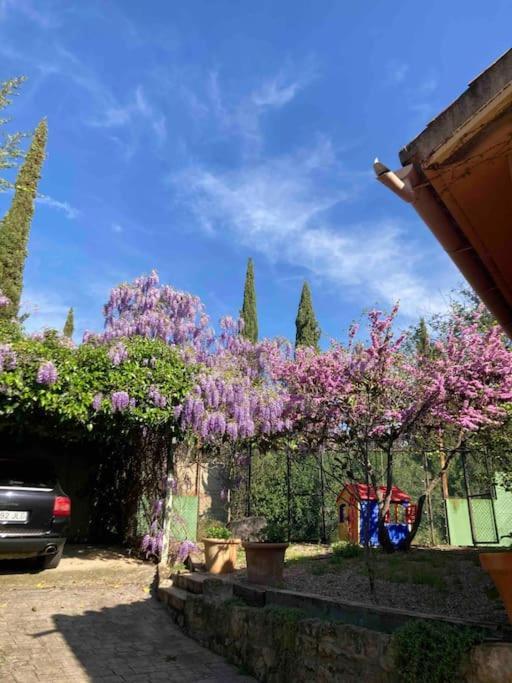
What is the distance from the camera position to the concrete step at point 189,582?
16.4 feet

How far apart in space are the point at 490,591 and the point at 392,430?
353 cm

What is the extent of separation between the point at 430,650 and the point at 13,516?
5.35 meters

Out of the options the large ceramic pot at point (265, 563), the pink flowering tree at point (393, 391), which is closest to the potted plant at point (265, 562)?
the large ceramic pot at point (265, 563)

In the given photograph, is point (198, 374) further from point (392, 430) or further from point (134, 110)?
point (134, 110)

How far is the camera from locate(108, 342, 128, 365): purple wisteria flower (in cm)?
700

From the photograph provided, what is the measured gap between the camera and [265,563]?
4992 mm

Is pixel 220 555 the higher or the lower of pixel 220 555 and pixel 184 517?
the lower

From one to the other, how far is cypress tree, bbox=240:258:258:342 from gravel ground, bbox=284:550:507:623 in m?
14.6

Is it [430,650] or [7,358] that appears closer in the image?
[430,650]

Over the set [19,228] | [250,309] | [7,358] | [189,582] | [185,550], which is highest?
[19,228]

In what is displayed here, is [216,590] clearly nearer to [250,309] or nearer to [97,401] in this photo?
[97,401]

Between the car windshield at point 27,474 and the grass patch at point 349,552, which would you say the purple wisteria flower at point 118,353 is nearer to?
the car windshield at point 27,474

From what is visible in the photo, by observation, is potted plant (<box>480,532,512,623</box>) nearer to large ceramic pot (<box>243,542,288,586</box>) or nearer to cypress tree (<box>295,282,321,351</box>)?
large ceramic pot (<box>243,542,288,586</box>)

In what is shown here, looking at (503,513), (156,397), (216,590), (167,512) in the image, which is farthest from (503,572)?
(503,513)
